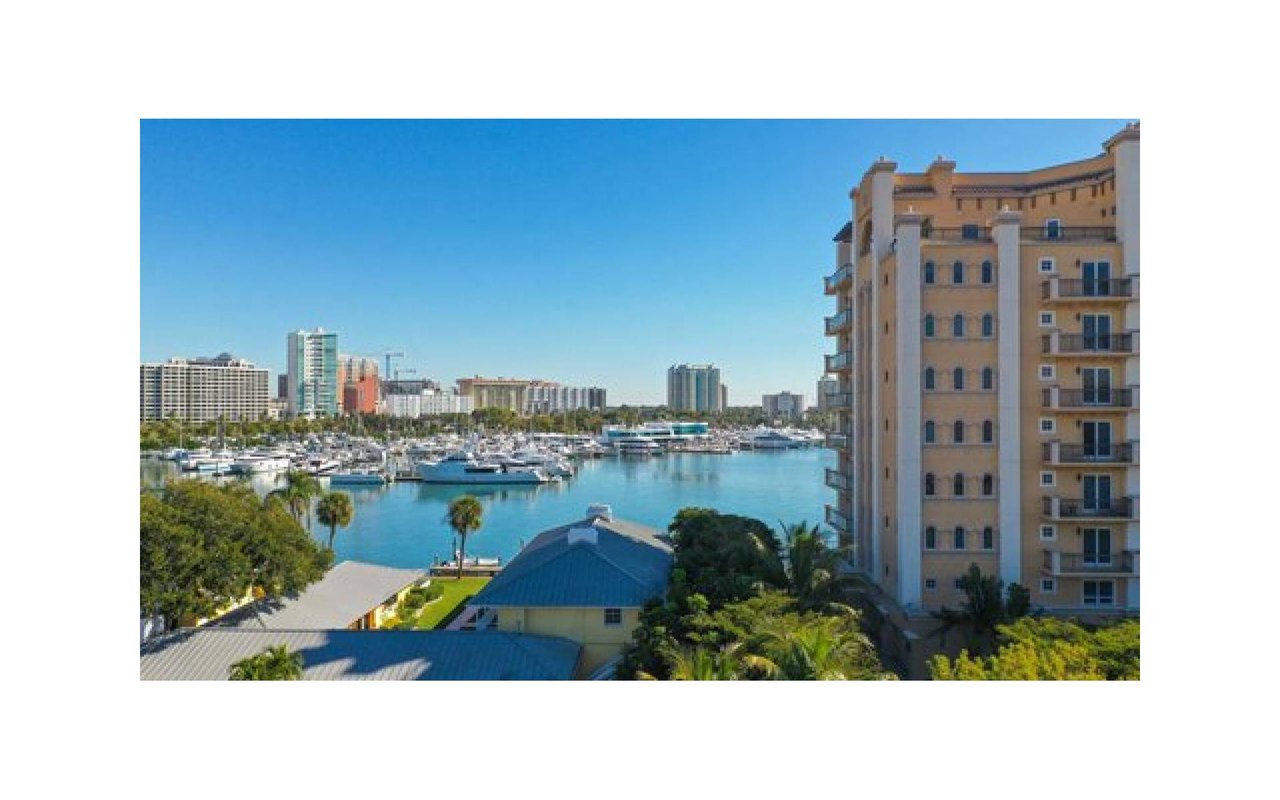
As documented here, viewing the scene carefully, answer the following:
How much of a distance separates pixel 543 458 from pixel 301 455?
1916 cm

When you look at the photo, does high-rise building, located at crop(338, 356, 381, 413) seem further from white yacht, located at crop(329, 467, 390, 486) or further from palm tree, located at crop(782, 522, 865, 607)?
palm tree, located at crop(782, 522, 865, 607)

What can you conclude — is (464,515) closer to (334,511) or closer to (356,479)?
(334,511)

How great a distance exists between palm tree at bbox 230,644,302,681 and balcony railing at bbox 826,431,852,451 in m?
11.8

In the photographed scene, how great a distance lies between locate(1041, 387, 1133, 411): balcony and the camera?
41.4 ft

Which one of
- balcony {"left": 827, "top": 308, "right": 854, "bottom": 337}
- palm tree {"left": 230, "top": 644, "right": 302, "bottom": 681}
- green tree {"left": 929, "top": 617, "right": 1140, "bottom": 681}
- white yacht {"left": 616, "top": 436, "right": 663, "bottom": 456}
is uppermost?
balcony {"left": 827, "top": 308, "right": 854, "bottom": 337}

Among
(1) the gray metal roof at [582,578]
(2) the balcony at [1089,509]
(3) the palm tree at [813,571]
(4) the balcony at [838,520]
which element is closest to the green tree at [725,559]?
(3) the palm tree at [813,571]

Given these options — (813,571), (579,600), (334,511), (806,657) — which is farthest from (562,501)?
(806,657)

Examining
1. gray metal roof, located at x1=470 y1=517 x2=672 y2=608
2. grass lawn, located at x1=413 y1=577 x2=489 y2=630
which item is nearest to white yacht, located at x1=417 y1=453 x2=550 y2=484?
grass lawn, located at x1=413 y1=577 x2=489 y2=630

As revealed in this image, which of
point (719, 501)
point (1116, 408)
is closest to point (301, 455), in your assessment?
point (719, 501)

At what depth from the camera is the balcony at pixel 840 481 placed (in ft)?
53.2

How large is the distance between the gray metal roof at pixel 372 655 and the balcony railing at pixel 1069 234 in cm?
1082

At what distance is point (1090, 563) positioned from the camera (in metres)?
12.8

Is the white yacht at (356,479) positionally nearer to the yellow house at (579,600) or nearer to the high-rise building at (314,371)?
the high-rise building at (314,371)

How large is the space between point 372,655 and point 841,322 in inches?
449
